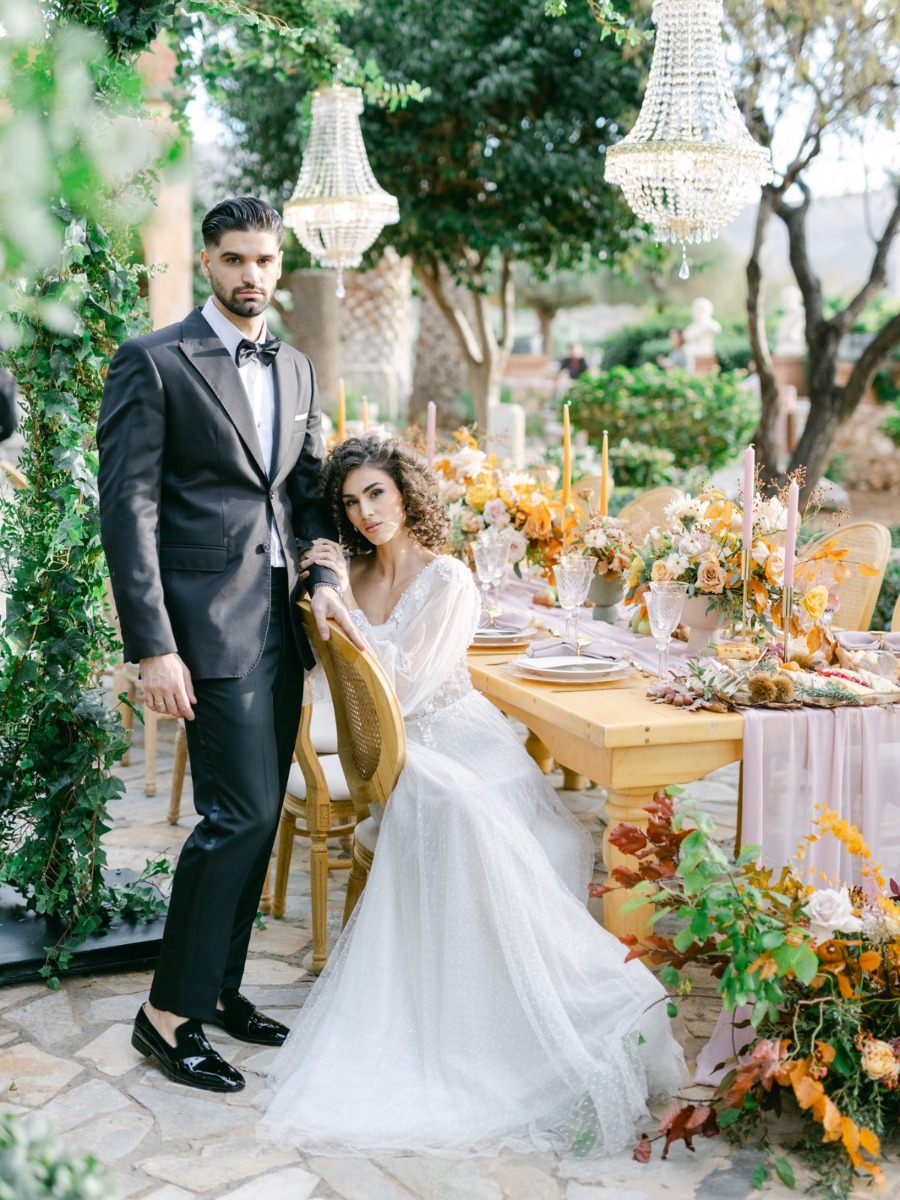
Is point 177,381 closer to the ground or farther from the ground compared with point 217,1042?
farther from the ground

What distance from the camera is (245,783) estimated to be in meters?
2.85

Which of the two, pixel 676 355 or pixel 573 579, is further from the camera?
pixel 676 355

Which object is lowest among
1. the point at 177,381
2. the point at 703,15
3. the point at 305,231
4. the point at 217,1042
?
the point at 217,1042

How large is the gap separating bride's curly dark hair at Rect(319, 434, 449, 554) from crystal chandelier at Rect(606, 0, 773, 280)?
180 centimetres

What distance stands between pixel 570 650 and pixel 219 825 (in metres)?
1.13

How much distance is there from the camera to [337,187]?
20.4 ft

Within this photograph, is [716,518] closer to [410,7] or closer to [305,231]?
[305,231]

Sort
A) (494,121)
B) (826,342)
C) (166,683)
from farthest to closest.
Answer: (494,121) → (826,342) → (166,683)

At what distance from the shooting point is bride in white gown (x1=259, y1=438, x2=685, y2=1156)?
2637mm

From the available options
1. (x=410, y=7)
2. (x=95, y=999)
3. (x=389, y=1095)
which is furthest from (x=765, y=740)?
(x=410, y=7)

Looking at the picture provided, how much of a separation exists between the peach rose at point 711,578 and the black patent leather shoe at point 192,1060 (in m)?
1.62

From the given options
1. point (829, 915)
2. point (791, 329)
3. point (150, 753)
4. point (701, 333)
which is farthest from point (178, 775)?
point (791, 329)

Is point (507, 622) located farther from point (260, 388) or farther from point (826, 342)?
point (826, 342)

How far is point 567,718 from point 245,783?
0.75 meters
